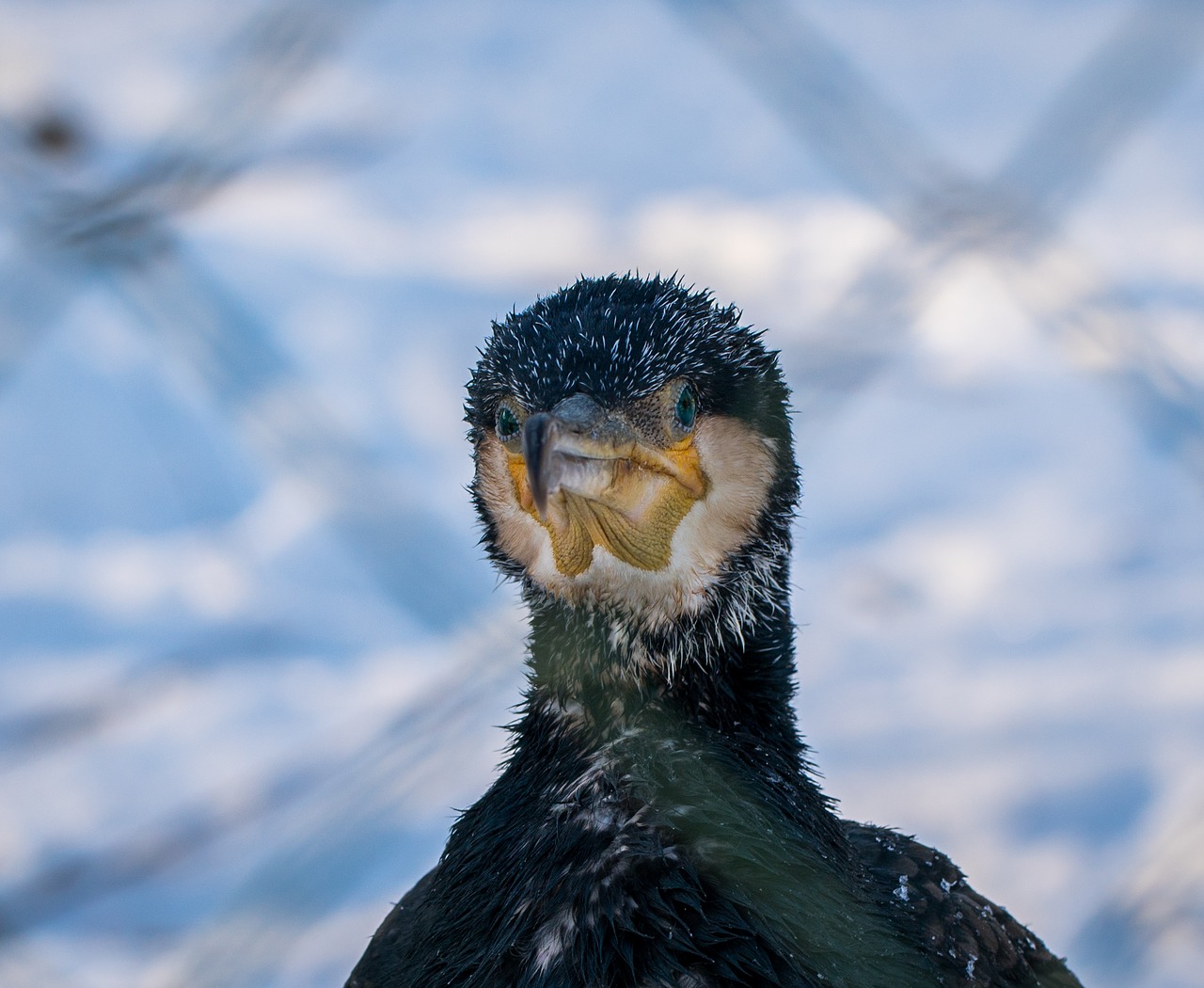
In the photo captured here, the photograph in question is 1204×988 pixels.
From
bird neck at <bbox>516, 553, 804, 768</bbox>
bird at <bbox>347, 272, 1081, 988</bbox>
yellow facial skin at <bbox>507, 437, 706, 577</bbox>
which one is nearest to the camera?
bird at <bbox>347, 272, 1081, 988</bbox>

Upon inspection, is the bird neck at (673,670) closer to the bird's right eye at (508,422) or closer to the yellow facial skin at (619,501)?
the yellow facial skin at (619,501)

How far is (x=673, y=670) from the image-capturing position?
7.72 ft

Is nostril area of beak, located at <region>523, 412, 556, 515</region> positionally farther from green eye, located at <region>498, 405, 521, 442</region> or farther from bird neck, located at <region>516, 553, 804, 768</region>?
bird neck, located at <region>516, 553, 804, 768</region>

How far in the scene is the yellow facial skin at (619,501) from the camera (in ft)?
7.02

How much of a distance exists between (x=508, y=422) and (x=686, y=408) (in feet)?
1.19

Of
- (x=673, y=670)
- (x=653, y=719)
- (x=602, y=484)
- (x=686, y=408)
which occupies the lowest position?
(x=653, y=719)

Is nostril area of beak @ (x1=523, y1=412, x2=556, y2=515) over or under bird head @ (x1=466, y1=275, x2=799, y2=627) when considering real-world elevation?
under

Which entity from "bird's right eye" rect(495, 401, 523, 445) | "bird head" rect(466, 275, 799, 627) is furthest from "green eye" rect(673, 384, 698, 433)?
"bird's right eye" rect(495, 401, 523, 445)

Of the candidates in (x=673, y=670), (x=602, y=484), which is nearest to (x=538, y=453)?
(x=602, y=484)

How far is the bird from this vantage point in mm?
1947

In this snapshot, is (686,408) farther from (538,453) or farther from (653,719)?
(653,719)

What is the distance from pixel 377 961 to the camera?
8.88 feet

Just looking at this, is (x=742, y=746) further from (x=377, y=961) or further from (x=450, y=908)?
(x=377, y=961)

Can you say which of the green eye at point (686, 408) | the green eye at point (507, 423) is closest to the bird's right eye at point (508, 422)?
the green eye at point (507, 423)
